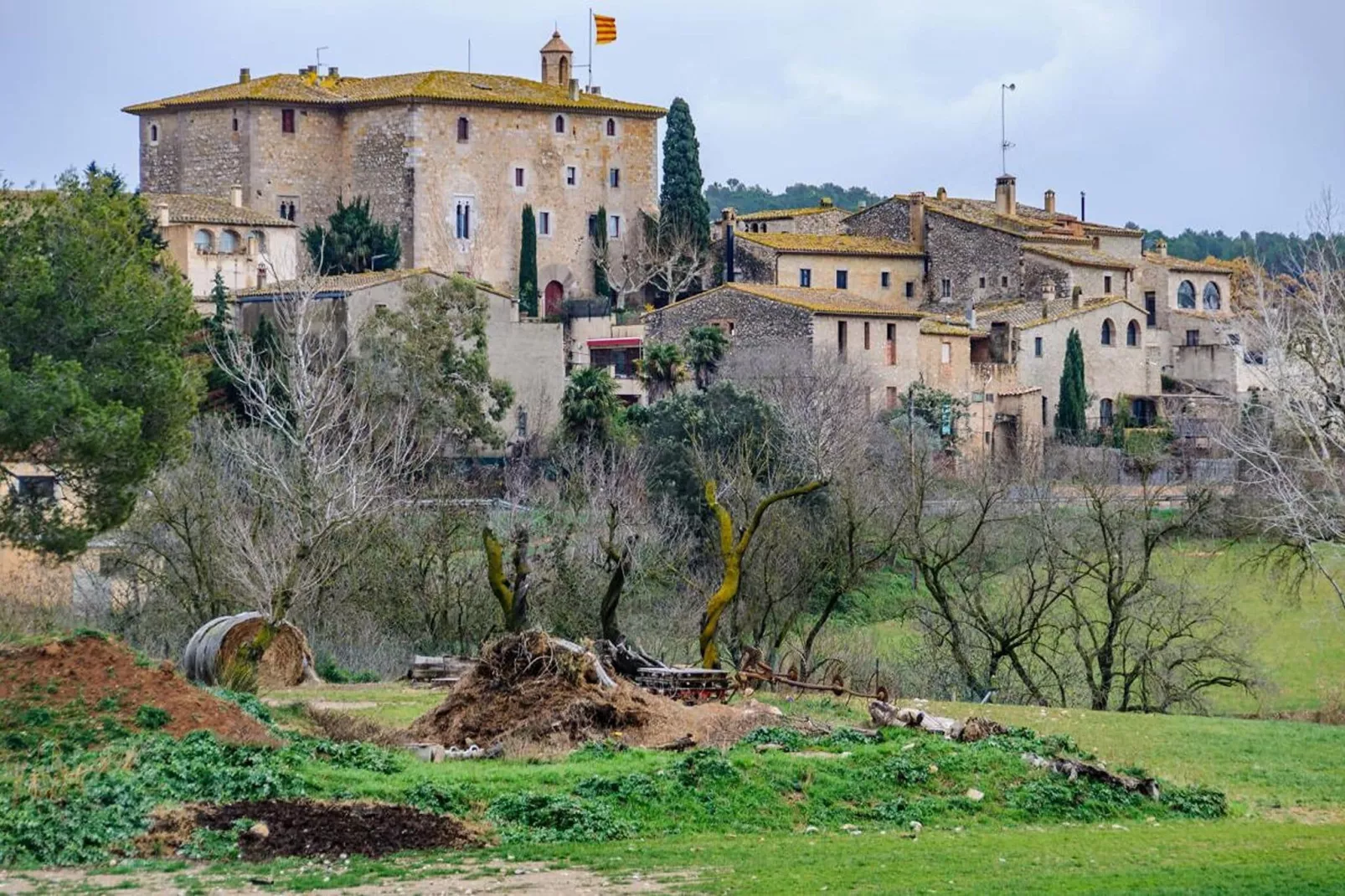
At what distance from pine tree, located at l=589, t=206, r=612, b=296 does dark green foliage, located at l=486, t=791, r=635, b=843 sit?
5490cm

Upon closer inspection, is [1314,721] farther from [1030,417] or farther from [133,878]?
[1030,417]

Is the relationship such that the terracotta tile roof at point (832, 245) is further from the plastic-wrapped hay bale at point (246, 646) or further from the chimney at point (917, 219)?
the plastic-wrapped hay bale at point (246, 646)

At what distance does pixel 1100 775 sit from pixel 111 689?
8122 mm

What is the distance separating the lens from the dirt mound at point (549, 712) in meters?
20.5

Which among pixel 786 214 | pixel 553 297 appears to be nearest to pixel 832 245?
pixel 786 214

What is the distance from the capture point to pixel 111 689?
19.8 metres

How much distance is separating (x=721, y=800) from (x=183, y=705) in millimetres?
4623

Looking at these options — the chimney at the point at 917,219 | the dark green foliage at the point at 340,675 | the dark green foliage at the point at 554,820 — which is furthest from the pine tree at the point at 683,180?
the dark green foliage at the point at 554,820

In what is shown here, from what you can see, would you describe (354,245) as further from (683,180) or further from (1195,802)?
(1195,802)

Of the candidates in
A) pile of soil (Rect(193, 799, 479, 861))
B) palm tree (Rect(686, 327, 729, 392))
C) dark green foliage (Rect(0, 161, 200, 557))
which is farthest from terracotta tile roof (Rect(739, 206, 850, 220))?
pile of soil (Rect(193, 799, 479, 861))

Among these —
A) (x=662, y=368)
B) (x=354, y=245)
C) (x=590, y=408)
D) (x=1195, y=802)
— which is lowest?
(x=1195, y=802)

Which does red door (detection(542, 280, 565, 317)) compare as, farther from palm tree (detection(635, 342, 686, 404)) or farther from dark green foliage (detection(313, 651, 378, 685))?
dark green foliage (detection(313, 651, 378, 685))

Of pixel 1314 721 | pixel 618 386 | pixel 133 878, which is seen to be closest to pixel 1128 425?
pixel 618 386

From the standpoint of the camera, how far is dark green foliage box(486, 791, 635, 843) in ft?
56.3
